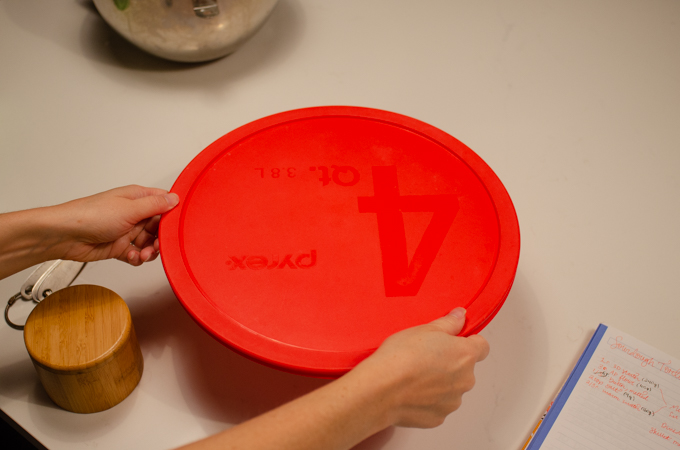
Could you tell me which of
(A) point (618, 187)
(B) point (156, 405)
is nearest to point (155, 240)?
(B) point (156, 405)

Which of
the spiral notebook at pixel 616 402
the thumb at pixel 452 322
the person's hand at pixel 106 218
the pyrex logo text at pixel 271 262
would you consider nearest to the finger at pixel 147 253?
the person's hand at pixel 106 218

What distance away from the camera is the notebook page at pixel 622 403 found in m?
0.83

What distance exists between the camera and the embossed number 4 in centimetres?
80

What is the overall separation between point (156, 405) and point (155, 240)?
30 cm

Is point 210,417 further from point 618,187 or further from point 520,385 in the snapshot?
point 618,187

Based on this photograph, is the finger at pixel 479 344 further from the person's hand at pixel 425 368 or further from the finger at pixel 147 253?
the finger at pixel 147 253

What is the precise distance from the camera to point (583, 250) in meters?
1.09

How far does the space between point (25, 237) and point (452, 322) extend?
2.24 ft

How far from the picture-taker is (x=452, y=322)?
2.36ft

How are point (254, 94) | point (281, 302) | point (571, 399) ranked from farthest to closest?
point (254, 94) < point (571, 399) < point (281, 302)

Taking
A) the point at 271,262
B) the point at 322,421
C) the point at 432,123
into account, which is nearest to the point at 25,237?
the point at 271,262

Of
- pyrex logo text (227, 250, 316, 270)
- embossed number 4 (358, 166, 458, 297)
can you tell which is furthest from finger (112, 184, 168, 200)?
embossed number 4 (358, 166, 458, 297)

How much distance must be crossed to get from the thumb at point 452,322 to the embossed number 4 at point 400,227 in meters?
0.07

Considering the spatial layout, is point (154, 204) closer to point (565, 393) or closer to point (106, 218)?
point (106, 218)
